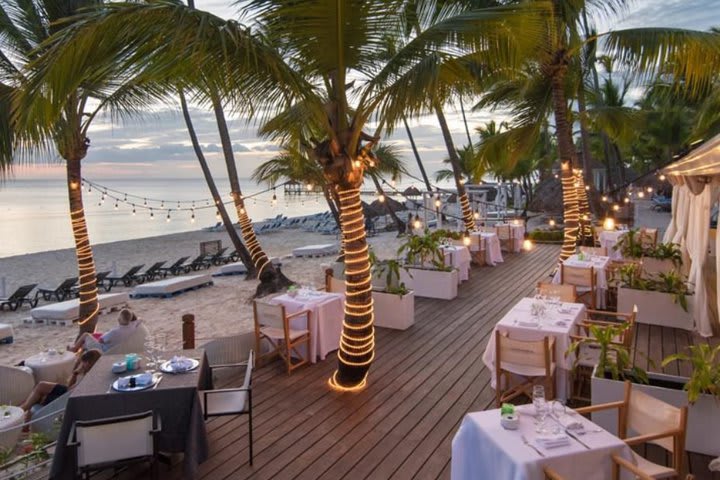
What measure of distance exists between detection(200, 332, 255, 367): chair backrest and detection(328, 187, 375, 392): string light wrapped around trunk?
1.21 meters

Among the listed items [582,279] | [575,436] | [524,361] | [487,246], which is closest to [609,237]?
[487,246]

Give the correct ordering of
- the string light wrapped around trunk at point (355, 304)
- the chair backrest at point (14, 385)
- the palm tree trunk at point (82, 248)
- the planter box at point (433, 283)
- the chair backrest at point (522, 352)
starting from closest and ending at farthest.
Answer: the chair backrest at point (522, 352)
the string light wrapped around trunk at point (355, 304)
the chair backrest at point (14, 385)
the palm tree trunk at point (82, 248)
the planter box at point (433, 283)

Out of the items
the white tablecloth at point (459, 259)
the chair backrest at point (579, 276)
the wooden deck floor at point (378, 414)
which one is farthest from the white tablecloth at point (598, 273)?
the white tablecloth at point (459, 259)

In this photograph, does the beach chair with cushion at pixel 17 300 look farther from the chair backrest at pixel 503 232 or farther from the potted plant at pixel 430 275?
the chair backrest at pixel 503 232

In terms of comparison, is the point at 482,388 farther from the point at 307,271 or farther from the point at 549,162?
the point at 549,162

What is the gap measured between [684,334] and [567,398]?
10.1ft

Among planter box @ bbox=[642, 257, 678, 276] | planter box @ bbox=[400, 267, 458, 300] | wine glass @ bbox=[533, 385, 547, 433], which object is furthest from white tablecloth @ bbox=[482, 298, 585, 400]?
planter box @ bbox=[642, 257, 678, 276]

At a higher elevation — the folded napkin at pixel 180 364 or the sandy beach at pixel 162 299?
the folded napkin at pixel 180 364

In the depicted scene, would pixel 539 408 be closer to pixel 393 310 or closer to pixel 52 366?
pixel 393 310

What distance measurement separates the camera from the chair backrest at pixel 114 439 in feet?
10.9

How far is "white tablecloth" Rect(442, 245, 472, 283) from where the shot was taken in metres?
10.9

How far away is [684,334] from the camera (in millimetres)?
6996

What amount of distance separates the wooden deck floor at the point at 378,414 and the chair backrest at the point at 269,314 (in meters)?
0.53

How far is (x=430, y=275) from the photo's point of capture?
955 centimetres
